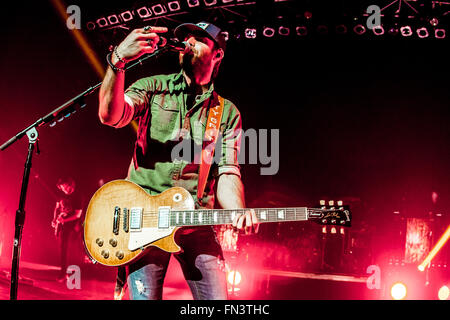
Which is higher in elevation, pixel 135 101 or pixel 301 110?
pixel 301 110

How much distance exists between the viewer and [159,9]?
6.77 metres

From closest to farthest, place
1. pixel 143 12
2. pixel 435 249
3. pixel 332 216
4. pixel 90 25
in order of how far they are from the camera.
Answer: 1. pixel 332 216
2. pixel 435 249
3. pixel 143 12
4. pixel 90 25

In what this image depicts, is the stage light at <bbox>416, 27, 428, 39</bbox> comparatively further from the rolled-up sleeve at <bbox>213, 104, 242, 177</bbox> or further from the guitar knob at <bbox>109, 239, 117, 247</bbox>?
the guitar knob at <bbox>109, 239, 117, 247</bbox>

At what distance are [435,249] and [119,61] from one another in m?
6.53

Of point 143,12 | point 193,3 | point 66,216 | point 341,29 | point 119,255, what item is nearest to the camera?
point 119,255

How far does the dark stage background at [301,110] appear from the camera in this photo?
7945 mm

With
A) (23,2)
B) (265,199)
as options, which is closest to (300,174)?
(265,199)

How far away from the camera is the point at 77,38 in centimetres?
797

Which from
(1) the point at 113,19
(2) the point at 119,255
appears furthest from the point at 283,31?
(2) the point at 119,255

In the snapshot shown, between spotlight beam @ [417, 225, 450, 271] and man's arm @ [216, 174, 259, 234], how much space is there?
5169 millimetres

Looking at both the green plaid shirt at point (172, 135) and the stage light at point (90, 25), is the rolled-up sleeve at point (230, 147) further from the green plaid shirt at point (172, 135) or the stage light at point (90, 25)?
the stage light at point (90, 25)

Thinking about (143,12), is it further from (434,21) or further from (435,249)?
(435,249)

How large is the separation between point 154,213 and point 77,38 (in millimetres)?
6630

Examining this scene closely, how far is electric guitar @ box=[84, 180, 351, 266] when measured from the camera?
2.60m
